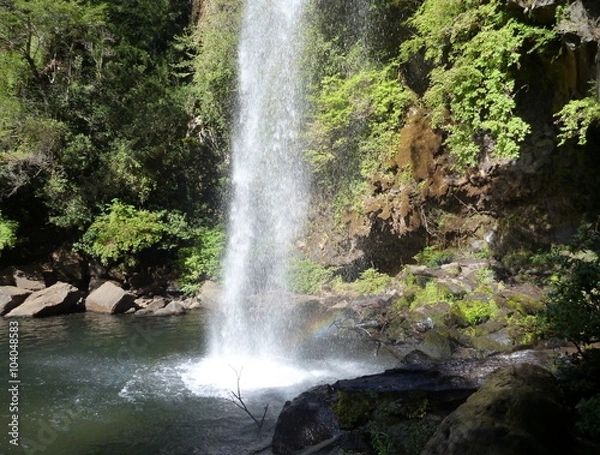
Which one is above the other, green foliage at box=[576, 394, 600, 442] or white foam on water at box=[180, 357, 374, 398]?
green foliage at box=[576, 394, 600, 442]

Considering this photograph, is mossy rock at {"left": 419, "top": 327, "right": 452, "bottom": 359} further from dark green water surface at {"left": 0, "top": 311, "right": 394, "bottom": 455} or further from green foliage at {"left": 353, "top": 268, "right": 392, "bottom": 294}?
green foliage at {"left": 353, "top": 268, "right": 392, "bottom": 294}

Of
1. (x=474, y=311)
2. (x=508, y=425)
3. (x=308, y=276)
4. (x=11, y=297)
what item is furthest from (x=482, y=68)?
(x=11, y=297)

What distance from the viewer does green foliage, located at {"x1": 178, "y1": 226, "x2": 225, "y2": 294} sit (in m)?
18.0

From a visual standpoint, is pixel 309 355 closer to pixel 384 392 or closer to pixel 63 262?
pixel 384 392

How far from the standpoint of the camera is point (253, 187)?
1655 centimetres

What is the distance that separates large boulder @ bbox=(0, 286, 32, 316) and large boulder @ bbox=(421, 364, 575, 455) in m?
15.8

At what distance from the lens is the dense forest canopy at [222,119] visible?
33.7 feet

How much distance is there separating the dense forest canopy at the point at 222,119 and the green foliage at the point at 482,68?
1.6 inches

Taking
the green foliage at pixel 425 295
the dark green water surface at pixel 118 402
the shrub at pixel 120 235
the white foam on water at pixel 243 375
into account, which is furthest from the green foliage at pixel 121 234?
the green foliage at pixel 425 295

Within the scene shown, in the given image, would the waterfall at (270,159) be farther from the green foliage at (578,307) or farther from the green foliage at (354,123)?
the green foliage at (578,307)

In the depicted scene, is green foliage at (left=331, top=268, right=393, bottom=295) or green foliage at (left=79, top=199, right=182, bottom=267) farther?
green foliage at (left=79, top=199, right=182, bottom=267)

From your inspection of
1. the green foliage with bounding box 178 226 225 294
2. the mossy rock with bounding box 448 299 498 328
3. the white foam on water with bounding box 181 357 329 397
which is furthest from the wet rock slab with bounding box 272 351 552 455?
the green foliage with bounding box 178 226 225 294

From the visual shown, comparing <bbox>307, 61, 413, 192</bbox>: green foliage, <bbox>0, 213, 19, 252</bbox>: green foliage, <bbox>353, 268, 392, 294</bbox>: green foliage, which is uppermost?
<bbox>307, 61, 413, 192</bbox>: green foliage

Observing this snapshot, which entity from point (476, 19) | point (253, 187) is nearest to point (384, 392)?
point (476, 19)
